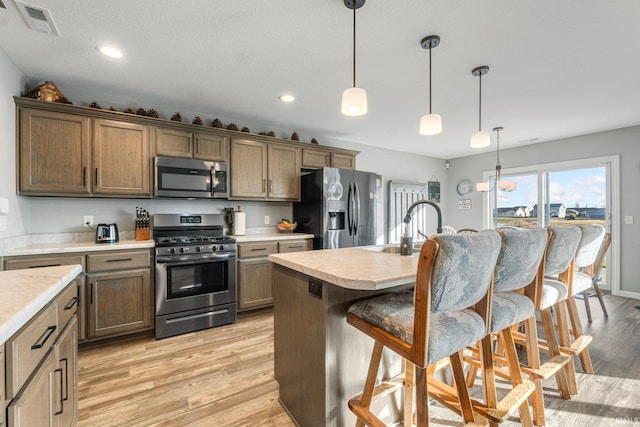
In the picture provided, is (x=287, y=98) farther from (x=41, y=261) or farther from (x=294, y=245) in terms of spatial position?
(x=41, y=261)

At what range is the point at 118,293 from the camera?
2.58 metres

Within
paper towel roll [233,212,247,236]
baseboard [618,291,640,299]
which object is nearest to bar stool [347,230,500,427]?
paper towel roll [233,212,247,236]

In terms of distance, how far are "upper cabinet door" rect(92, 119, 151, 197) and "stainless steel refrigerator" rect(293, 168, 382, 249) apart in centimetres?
191

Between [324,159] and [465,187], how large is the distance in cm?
364

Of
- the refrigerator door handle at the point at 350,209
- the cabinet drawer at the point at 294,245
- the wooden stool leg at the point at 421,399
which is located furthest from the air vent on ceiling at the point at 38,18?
the refrigerator door handle at the point at 350,209

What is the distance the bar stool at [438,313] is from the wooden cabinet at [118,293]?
7.45 ft

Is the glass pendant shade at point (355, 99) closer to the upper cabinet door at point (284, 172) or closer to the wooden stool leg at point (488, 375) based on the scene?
the wooden stool leg at point (488, 375)

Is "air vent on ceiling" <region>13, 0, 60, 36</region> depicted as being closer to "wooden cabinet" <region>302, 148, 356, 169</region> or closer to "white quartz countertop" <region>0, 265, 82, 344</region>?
"white quartz countertop" <region>0, 265, 82, 344</region>

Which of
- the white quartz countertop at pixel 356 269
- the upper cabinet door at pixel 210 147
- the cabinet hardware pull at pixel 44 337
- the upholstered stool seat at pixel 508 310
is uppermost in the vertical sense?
the upper cabinet door at pixel 210 147

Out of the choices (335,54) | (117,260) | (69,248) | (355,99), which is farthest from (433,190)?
(69,248)

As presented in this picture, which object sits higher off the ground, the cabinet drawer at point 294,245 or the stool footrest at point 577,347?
the cabinet drawer at point 294,245

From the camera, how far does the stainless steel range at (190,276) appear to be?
2754 millimetres

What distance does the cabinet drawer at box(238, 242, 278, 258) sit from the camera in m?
3.22

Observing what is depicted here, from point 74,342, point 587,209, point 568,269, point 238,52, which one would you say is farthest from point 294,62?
point 587,209
